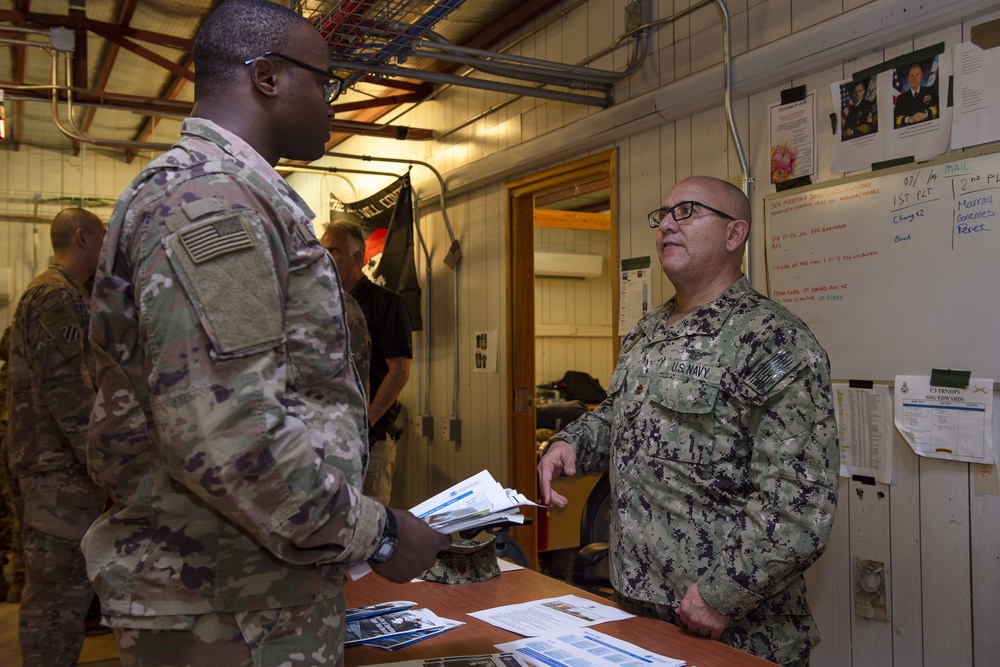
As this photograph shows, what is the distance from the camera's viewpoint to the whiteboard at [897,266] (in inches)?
92.4

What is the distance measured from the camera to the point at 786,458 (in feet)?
6.32

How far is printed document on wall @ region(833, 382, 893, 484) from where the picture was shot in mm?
2596

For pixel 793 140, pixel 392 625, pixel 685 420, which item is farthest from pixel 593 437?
pixel 793 140

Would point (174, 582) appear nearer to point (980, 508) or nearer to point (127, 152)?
point (980, 508)

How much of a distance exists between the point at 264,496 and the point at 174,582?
0.67 feet

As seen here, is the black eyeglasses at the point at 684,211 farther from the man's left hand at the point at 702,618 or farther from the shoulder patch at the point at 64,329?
the shoulder patch at the point at 64,329

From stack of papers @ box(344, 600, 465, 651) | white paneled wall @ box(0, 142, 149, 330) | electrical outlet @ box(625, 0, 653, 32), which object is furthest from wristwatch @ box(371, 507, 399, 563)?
white paneled wall @ box(0, 142, 149, 330)

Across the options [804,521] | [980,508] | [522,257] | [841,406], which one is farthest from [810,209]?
[522,257]

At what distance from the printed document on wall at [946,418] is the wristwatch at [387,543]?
1.85m

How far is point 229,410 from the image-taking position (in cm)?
108

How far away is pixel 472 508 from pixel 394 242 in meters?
4.76

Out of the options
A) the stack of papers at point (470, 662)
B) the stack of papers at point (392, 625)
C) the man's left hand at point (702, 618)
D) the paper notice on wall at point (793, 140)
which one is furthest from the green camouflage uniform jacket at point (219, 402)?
the paper notice on wall at point (793, 140)

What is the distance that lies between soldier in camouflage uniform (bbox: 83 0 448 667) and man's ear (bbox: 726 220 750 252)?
1.36m

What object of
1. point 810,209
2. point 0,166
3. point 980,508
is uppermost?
point 0,166
